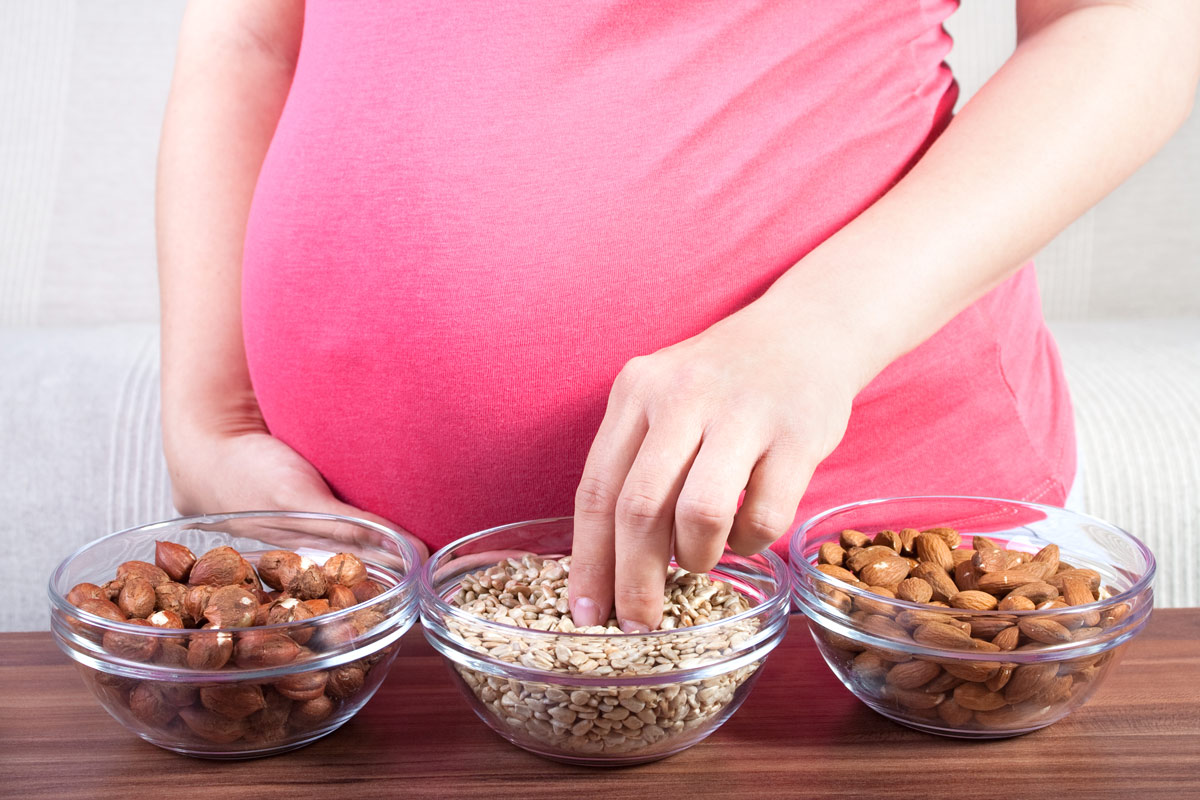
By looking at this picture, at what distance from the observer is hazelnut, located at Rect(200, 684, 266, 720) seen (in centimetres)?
49

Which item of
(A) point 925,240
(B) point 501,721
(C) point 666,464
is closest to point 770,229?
(A) point 925,240

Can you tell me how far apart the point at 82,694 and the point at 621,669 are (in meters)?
0.33

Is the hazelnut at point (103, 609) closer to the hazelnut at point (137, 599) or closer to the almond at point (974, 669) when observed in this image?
the hazelnut at point (137, 599)

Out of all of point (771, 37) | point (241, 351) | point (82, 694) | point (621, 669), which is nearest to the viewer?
point (621, 669)

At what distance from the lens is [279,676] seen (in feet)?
1.62

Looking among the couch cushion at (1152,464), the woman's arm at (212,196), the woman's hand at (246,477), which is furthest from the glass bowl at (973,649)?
the couch cushion at (1152,464)

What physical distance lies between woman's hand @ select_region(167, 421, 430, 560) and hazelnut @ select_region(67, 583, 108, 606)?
0.63 feet

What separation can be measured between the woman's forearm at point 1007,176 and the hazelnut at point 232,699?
342mm

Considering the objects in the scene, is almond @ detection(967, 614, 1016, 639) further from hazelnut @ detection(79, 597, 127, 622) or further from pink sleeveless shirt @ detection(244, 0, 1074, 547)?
hazelnut @ detection(79, 597, 127, 622)

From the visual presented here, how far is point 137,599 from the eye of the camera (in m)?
0.53

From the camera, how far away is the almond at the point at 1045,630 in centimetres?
50

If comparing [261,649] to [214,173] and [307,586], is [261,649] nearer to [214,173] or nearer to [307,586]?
[307,586]

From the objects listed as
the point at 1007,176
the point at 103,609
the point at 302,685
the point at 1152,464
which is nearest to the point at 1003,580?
the point at 1007,176

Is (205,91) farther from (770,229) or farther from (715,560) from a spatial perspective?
(715,560)
